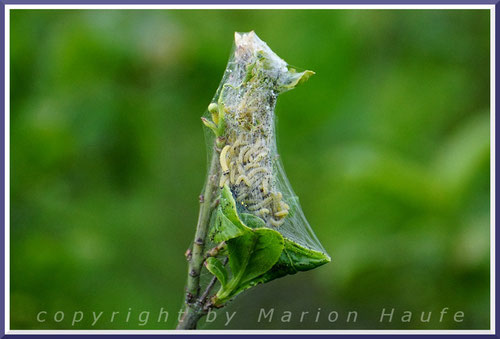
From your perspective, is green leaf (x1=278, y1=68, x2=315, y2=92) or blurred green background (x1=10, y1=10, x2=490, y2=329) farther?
blurred green background (x1=10, y1=10, x2=490, y2=329)

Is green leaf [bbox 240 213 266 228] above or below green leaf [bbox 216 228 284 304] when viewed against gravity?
above

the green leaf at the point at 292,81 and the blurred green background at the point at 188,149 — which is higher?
the green leaf at the point at 292,81

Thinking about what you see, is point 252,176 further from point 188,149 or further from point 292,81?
point 188,149

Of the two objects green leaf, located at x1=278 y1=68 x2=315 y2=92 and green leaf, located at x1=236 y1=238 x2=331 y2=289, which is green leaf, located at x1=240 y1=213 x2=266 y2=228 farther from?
green leaf, located at x1=278 y1=68 x2=315 y2=92

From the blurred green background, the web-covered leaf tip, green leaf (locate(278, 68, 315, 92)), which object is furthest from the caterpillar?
the blurred green background

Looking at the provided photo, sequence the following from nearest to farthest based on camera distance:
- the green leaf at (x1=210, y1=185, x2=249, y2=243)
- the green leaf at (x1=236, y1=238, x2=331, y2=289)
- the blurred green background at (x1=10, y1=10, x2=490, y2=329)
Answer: the green leaf at (x1=210, y1=185, x2=249, y2=243), the green leaf at (x1=236, y1=238, x2=331, y2=289), the blurred green background at (x1=10, y1=10, x2=490, y2=329)

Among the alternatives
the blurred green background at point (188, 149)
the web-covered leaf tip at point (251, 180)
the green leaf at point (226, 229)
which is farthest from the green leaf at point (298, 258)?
the blurred green background at point (188, 149)

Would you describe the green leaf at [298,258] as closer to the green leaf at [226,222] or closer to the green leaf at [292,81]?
the green leaf at [226,222]
